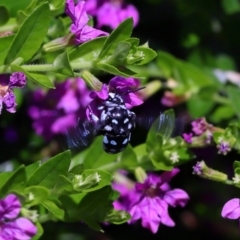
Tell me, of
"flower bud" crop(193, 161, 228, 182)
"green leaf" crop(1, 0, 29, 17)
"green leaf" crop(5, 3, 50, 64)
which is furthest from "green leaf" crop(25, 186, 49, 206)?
"green leaf" crop(1, 0, 29, 17)

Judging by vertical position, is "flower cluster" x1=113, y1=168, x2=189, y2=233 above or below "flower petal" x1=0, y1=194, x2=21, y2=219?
below

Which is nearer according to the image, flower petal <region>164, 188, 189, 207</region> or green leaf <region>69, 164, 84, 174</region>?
green leaf <region>69, 164, 84, 174</region>

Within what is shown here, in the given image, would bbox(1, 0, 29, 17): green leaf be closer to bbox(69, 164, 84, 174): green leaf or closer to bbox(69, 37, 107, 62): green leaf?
bbox(69, 37, 107, 62): green leaf

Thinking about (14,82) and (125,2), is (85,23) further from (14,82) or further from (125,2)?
(125,2)

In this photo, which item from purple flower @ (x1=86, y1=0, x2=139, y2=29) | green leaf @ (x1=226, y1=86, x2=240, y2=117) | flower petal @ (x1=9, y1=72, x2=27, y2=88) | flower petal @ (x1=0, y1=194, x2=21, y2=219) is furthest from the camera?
purple flower @ (x1=86, y1=0, x2=139, y2=29)

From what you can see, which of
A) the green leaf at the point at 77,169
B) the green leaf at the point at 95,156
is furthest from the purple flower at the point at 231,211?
the green leaf at the point at 95,156

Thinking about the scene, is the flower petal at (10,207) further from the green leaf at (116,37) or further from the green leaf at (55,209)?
the green leaf at (116,37)
